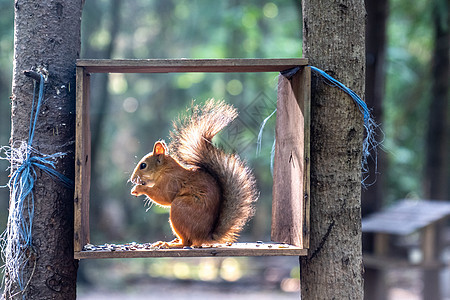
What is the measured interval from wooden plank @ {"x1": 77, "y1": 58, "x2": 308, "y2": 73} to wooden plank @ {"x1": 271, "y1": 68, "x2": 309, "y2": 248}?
13cm

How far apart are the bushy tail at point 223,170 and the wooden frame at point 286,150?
0.18 metres

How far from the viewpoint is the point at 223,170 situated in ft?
8.43

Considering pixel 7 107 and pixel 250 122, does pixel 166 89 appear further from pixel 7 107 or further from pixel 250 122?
pixel 250 122

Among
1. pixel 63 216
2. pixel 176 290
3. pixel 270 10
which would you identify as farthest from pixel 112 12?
pixel 63 216

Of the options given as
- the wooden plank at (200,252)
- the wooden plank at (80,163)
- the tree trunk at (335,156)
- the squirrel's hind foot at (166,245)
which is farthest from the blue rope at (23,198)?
the tree trunk at (335,156)

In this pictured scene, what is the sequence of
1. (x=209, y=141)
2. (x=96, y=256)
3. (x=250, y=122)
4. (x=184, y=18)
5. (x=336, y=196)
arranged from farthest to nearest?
(x=184, y=18), (x=250, y=122), (x=209, y=141), (x=336, y=196), (x=96, y=256)

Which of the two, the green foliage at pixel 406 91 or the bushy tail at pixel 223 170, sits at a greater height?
the green foliage at pixel 406 91

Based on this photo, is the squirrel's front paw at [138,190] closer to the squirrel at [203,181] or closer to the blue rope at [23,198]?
the squirrel at [203,181]

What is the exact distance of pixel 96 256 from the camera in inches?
84.8

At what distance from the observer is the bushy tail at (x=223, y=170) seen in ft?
8.34

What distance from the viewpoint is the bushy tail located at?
→ 100 inches

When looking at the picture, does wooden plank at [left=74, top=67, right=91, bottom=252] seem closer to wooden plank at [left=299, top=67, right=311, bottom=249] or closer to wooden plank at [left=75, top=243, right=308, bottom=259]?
wooden plank at [left=75, top=243, right=308, bottom=259]

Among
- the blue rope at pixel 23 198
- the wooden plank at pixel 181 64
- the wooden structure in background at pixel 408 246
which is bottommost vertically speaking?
the wooden structure in background at pixel 408 246

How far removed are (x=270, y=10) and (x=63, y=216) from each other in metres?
8.65
